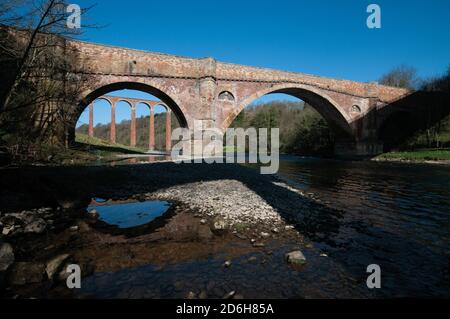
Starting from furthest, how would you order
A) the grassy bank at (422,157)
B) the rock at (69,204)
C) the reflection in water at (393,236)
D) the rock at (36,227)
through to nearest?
1. the grassy bank at (422,157)
2. the rock at (69,204)
3. the rock at (36,227)
4. the reflection in water at (393,236)

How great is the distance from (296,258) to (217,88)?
73.3 ft

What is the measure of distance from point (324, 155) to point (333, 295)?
41.3 m

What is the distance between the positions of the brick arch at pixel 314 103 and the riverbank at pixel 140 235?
17.2 meters

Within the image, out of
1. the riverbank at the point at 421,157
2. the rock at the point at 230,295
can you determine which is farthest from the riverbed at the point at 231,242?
the riverbank at the point at 421,157

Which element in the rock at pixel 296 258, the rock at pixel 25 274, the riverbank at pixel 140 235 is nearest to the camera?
the rock at pixel 25 274

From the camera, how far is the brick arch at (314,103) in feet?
88.5

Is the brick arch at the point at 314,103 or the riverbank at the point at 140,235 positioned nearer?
the riverbank at the point at 140,235

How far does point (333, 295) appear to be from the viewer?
402 cm

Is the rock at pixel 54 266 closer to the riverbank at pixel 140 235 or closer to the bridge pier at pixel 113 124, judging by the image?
the riverbank at pixel 140 235
